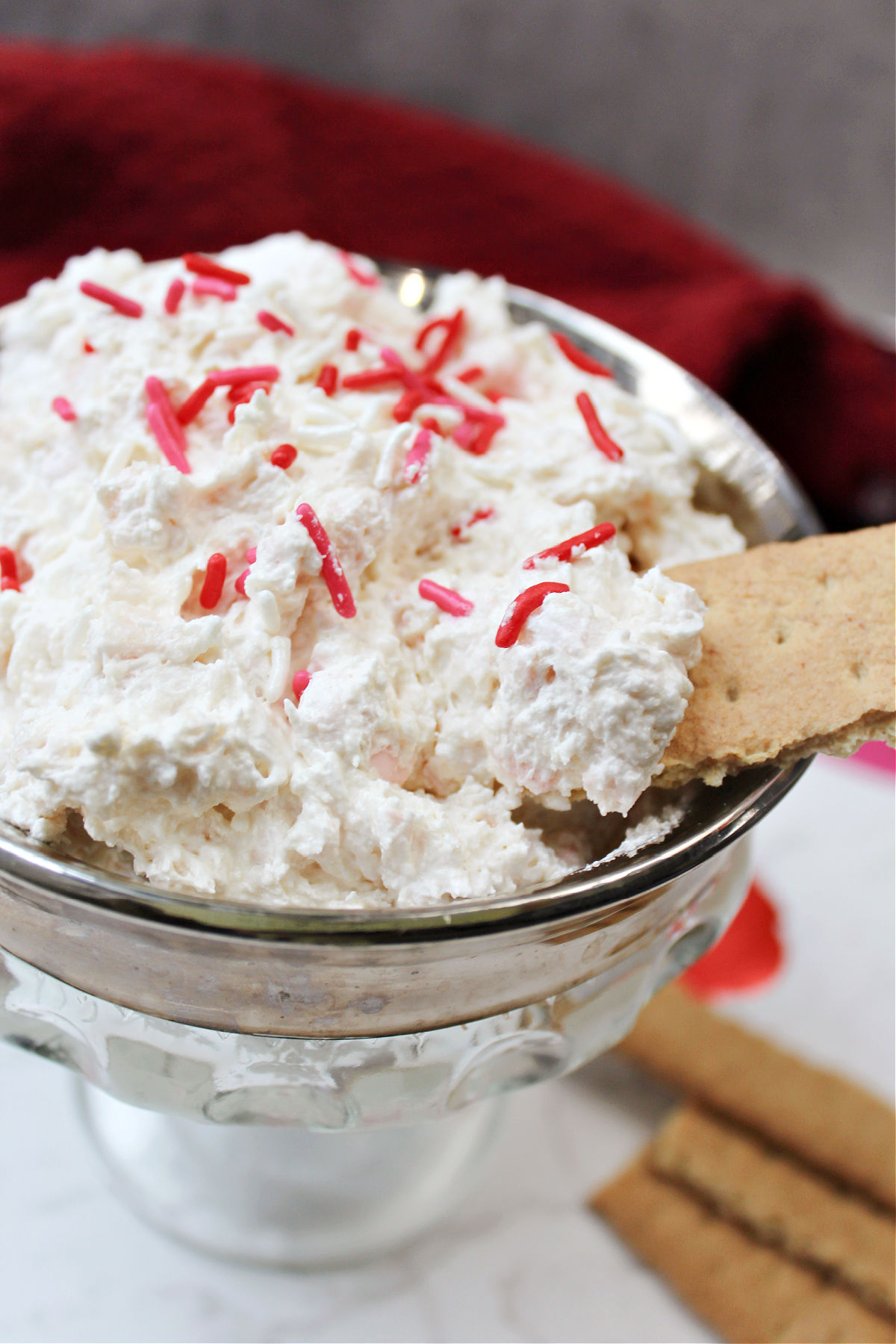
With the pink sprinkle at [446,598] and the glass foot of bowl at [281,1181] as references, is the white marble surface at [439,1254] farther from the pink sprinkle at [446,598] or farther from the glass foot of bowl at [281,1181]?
the pink sprinkle at [446,598]

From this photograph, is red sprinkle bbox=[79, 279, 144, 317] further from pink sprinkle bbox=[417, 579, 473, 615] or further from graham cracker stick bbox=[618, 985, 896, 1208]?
graham cracker stick bbox=[618, 985, 896, 1208]

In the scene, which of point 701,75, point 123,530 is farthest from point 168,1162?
point 701,75

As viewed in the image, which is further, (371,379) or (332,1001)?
(371,379)

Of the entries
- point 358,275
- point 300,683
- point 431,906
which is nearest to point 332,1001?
point 431,906

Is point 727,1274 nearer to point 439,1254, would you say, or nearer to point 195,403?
point 439,1254

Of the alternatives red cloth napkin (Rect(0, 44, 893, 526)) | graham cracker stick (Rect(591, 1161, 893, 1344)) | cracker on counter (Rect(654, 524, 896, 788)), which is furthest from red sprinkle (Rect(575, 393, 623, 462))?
red cloth napkin (Rect(0, 44, 893, 526))
